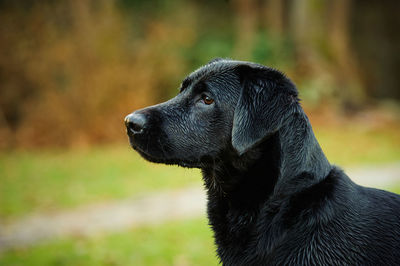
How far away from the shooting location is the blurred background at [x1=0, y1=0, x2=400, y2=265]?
617 centimetres

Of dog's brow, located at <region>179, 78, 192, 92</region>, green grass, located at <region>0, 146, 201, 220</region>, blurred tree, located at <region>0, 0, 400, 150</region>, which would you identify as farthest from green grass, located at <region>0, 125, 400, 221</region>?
dog's brow, located at <region>179, 78, 192, 92</region>

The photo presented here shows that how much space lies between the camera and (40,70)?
13.3m

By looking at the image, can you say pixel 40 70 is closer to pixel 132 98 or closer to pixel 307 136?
pixel 132 98

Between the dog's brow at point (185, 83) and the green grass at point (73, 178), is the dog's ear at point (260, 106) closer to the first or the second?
the dog's brow at point (185, 83)

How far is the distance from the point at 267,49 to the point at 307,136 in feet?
52.8

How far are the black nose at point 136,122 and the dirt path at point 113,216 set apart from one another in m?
3.74

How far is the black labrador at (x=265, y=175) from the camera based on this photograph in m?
2.57

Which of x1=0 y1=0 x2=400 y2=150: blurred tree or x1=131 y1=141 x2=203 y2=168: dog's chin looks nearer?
x1=131 y1=141 x2=203 y2=168: dog's chin

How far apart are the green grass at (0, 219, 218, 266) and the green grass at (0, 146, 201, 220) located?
3.73ft

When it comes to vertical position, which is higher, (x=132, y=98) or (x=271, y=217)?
(x=132, y=98)

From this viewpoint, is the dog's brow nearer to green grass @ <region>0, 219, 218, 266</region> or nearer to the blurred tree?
green grass @ <region>0, 219, 218, 266</region>

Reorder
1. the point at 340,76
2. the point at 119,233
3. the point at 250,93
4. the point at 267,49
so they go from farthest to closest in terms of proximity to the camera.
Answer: the point at 267,49, the point at 340,76, the point at 119,233, the point at 250,93

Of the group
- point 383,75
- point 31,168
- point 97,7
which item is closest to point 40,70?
point 97,7

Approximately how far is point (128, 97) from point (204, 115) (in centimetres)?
1108
